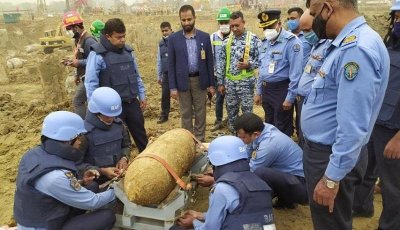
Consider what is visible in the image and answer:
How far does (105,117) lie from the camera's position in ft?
12.9

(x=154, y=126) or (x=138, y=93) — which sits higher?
(x=138, y=93)

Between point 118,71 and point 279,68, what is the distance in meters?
2.31

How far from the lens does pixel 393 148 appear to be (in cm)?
299

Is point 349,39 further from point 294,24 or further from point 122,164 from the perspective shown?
point 294,24

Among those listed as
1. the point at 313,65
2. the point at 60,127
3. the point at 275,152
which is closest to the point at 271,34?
the point at 313,65

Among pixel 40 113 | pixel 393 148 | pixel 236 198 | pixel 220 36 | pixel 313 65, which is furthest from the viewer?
pixel 40 113

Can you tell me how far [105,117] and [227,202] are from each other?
1836 mm

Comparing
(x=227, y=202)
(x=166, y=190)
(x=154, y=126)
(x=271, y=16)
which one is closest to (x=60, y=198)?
(x=166, y=190)

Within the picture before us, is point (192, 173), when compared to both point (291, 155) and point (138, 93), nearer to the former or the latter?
point (291, 155)

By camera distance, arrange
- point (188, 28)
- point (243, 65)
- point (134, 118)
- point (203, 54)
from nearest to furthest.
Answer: point (134, 118) → point (188, 28) → point (203, 54) → point (243, 65)

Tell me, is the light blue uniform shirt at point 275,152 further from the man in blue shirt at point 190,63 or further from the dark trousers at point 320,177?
the man in blue shirt at point 190,63

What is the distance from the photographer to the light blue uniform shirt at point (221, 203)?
2771 mm

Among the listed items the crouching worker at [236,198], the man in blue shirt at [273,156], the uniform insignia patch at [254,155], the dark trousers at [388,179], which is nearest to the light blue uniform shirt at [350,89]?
the crouching worker at [236,198]

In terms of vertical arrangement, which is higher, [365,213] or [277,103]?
[277,103]
